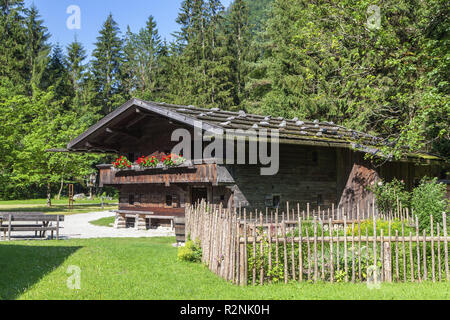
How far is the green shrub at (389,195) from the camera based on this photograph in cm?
1798

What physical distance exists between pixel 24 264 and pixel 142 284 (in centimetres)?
403

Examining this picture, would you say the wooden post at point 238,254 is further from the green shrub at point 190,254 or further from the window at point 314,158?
the window at point 314,158

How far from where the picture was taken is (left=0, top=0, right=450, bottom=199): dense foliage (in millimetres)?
18141

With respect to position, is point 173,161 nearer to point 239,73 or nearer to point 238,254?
point 238,254

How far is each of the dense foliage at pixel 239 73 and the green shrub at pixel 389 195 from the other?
1.74 m

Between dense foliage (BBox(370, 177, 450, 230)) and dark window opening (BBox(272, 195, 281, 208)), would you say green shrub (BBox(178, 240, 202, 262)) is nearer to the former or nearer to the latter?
dense foliage (BBox(370, 177, 450, 230))

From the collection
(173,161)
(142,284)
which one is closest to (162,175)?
(173,161)

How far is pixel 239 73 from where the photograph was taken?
47.9 m

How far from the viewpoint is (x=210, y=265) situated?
10.1 metres

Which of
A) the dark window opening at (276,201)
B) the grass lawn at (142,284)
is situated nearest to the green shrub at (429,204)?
the dark window opening at (276,201)

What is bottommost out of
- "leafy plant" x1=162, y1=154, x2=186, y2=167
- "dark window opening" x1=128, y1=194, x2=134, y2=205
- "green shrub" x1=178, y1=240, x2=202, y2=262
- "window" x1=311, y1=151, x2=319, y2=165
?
"green shrub" x1=178, y1=240, x2=202, y2=262

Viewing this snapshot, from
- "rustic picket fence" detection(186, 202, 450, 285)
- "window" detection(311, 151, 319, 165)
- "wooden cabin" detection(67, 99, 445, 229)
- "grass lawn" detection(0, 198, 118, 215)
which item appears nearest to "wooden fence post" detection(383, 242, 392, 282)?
"rustic picket fence" detection(186, 202, 450, 285)
